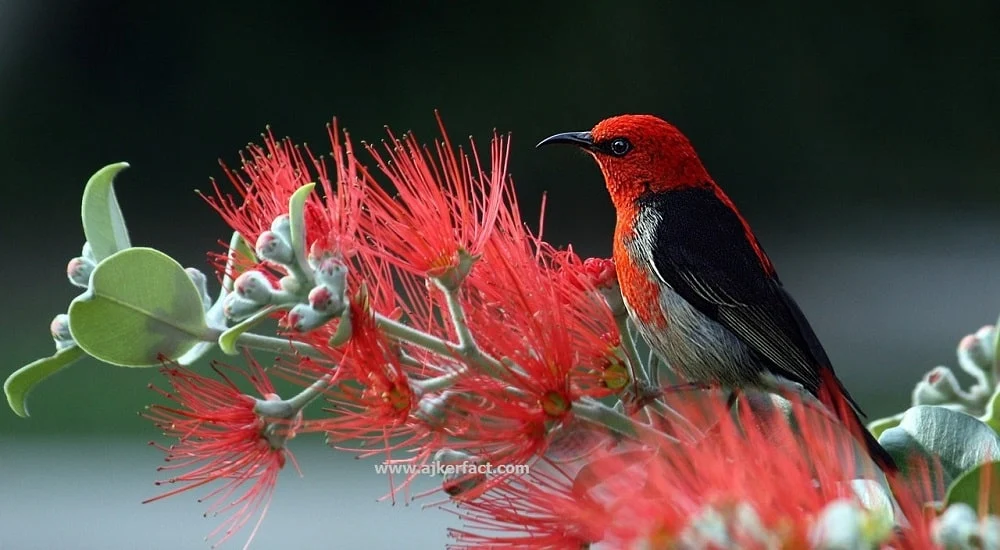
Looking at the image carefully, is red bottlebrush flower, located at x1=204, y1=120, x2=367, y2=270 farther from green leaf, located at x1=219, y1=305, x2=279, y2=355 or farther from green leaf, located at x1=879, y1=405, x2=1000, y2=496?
green leaf, located at x1=879, y1=405, x2=1000, y2=496

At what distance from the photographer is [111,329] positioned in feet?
2.07

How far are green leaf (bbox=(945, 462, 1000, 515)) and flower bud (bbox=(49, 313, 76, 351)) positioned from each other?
484 millimetres

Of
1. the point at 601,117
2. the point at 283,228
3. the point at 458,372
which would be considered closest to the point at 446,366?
the point at 458,372

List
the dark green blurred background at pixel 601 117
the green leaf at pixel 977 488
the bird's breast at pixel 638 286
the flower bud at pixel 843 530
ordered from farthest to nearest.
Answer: the dark green blurred background at pixel 601 117
the bird's breast at pixel 638 286
the green leaf at pixel 977 488
the flower bud at pixel 843 530

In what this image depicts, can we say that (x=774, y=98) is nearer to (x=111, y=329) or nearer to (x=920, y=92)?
(x=920, y=92)

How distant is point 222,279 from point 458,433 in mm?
195

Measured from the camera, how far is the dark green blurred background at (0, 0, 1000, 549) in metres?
3.22

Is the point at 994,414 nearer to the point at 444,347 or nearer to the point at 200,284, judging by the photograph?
the point at 444,347

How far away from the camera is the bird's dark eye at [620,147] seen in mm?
981

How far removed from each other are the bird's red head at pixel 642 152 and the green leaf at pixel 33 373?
434mm

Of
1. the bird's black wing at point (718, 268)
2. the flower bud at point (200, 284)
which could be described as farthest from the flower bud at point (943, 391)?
the flower bud at point (200, 284)

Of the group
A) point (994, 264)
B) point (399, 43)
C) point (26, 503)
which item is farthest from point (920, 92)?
point (26, 503)

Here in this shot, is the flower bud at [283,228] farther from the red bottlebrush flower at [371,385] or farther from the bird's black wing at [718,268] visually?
the bird's black wing at [718,268]

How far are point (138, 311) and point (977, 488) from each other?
0.43 m
